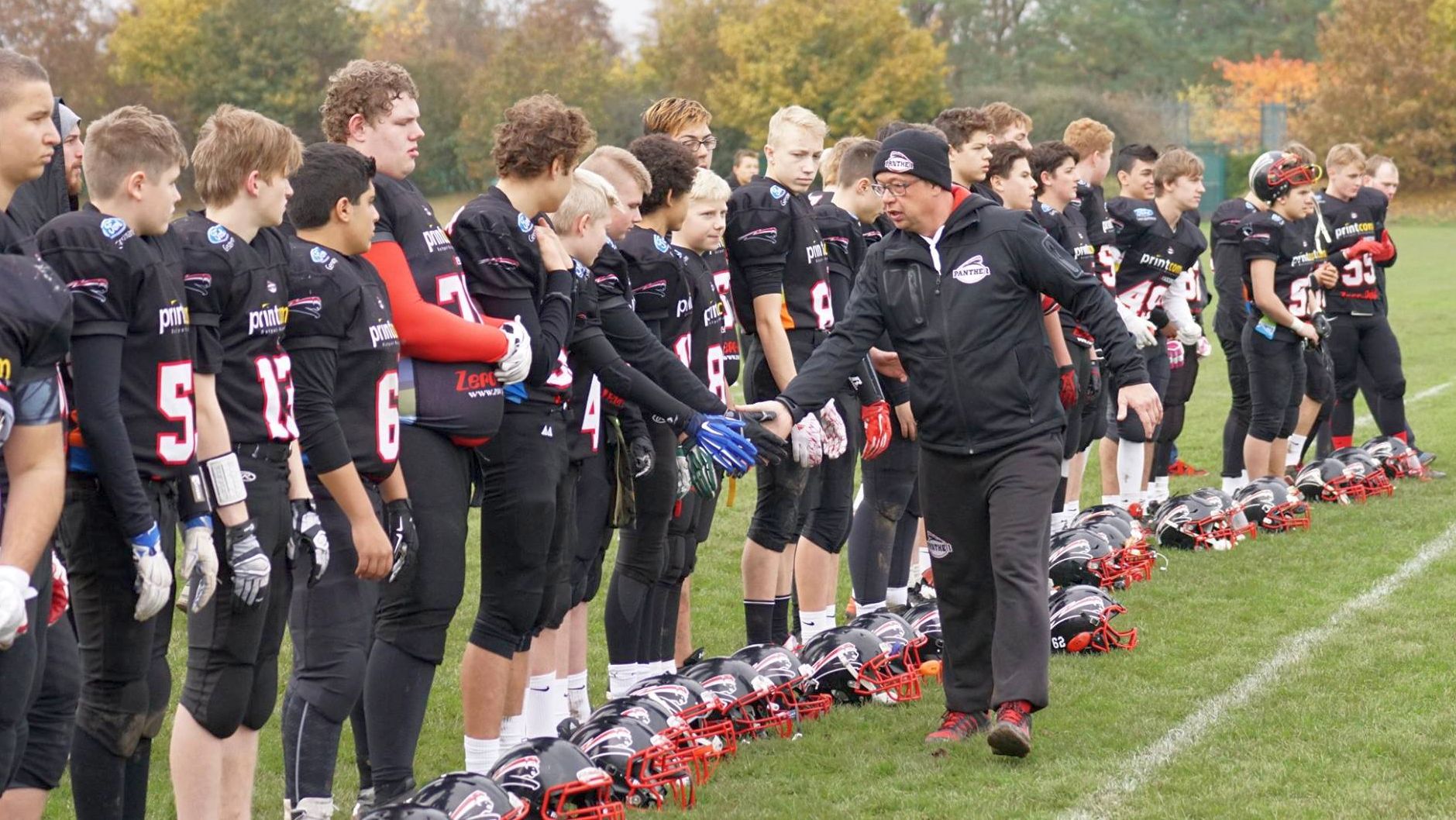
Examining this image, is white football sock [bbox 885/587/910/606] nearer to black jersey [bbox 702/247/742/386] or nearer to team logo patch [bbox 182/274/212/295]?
black jersey [bbox 702/247/742/386]

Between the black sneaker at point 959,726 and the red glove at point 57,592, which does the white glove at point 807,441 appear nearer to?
the black sneaker at point 959,726

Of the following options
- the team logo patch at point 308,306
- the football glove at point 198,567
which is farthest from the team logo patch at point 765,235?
the football glove at point 198,567

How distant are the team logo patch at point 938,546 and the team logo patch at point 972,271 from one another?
0.90m

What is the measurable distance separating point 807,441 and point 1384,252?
6615mm

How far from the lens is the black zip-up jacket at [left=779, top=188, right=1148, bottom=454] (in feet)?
18.0

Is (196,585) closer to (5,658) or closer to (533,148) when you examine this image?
(5,658)

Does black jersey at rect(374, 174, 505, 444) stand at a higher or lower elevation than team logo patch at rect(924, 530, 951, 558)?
higher

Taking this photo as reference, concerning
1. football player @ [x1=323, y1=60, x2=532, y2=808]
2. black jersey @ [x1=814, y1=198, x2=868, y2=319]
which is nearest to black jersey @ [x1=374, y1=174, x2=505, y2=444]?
football player @ [x1=323, y1=60, x2=532, y2=808]

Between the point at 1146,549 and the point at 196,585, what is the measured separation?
232 inches

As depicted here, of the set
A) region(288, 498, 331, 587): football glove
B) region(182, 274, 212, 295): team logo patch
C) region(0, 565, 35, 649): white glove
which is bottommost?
region(0, 565, 35, 649): white glove

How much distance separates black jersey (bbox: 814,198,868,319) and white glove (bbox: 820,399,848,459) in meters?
0.72

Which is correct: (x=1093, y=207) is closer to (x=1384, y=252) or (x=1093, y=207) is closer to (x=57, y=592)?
(x=1384, y=252)

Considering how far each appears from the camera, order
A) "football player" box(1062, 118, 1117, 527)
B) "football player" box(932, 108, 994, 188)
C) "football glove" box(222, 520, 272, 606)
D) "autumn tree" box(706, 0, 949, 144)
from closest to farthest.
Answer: "football glove" box(222, 520, 272, 606)
"football player" box(932, 108, 994, 188)
"football player" box(1062, 118, 1117, 527)
"autumn tree" box(706, 0, 949, 144)

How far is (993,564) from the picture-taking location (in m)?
5.48
